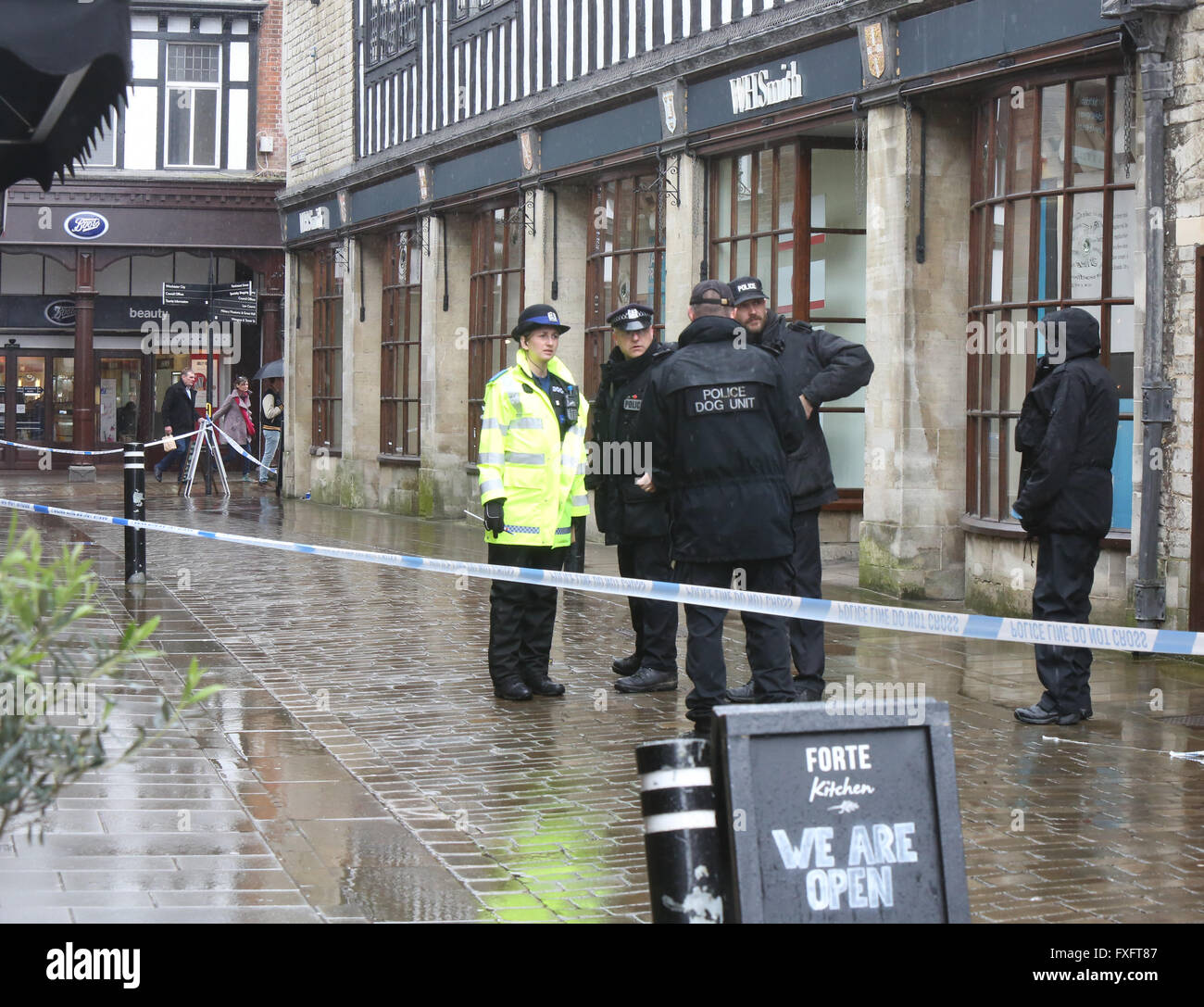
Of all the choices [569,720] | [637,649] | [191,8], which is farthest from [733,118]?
[191,8]

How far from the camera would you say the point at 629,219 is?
54.0 ft

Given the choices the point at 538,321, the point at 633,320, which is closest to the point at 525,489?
the point at 538,321

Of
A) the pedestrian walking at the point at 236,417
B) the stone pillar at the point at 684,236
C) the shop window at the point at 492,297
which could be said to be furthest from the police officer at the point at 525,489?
the pedestrian walking at the point at 236,417

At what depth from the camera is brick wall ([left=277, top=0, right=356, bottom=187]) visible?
23.9 meters

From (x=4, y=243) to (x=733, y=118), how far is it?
74.3 feet

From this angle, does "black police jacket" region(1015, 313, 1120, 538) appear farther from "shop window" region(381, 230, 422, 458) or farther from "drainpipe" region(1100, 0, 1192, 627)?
"shop window" region(381, 230, 422, 458)

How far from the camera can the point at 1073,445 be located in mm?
7652

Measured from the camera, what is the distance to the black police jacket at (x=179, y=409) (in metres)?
27.6

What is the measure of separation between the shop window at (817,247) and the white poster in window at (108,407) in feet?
76.7

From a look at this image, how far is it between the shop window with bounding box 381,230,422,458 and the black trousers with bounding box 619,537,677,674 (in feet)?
42.1

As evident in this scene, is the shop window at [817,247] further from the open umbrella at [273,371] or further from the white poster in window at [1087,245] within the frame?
the open umbrella at [273,371]

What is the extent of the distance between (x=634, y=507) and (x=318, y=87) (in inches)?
720

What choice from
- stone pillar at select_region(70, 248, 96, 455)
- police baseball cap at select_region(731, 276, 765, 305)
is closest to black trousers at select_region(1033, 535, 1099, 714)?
police baseball cap at select_region(731, 276, 765, 305)
